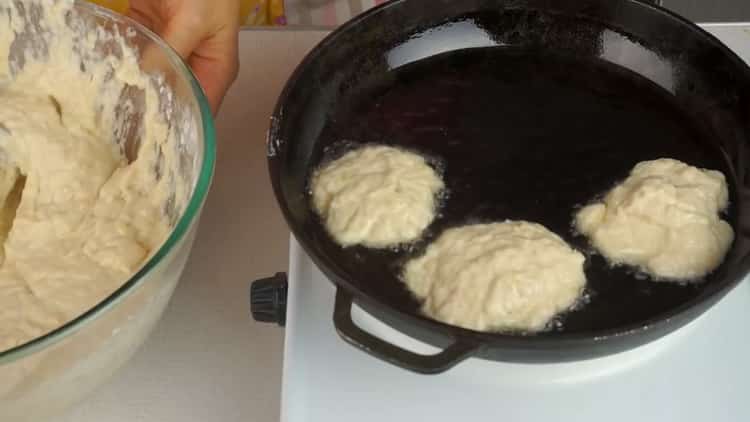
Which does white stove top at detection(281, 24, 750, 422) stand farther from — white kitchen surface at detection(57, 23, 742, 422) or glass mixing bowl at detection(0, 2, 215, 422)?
glass mixing bowl at detection(0, 2, 215, 422)

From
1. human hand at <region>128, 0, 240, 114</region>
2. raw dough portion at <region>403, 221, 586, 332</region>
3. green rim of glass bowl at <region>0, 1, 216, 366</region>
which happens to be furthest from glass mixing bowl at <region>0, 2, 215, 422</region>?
raw dough portion at <region>403, 221, 586, 332</region>

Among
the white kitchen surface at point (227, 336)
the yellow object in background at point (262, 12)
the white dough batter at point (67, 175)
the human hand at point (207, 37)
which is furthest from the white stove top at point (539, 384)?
the yellow object in background at point (262, 12)

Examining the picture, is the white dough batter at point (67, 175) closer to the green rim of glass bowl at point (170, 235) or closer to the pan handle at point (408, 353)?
the green rim of glass bowl at point (170, 235)

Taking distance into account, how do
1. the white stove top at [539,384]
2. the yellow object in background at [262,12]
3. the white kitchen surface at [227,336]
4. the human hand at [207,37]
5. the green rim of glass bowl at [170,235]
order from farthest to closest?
the yellow object in background at [262,12]
the human hand at [207,37]
the white kitchen surface at [227,336]
the white stove top at [539,384]
the green rim of glass bowl at [170,235]

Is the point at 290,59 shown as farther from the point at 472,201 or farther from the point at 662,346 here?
the point at 662,346

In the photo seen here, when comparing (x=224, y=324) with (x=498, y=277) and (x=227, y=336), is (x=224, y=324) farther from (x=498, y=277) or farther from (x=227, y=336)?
(x=498, y=277)

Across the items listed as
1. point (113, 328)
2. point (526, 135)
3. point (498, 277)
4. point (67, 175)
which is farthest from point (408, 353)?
point (67, 175)

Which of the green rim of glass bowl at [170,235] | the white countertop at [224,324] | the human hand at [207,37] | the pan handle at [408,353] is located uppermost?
the human hand at [207,37]
